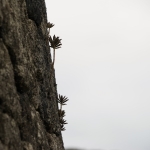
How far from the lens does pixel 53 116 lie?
13.9 meters

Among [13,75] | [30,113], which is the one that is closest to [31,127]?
[30,113]

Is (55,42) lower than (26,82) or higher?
higher

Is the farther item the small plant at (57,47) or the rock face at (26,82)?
the small plant at (57,47)

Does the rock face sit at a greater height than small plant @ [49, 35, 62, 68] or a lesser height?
lesser

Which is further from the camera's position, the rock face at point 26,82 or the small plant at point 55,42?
the small plant at point 55,42

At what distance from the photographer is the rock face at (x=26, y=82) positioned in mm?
10000

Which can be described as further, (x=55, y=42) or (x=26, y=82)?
(x=55, y=42)

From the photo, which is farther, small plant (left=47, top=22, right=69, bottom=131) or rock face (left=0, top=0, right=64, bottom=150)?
small plant (left=47, top=22, right=69, bottom=131)

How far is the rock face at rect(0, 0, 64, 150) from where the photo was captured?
1000cm

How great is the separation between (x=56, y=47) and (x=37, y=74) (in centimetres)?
217

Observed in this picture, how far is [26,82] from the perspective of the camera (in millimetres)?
11609

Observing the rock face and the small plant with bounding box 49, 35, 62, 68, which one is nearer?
the rock face

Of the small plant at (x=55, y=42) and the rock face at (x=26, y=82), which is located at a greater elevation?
the small plant at (x=55, y=42)

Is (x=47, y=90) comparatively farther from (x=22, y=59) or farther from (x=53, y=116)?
(x=22, y=59)
